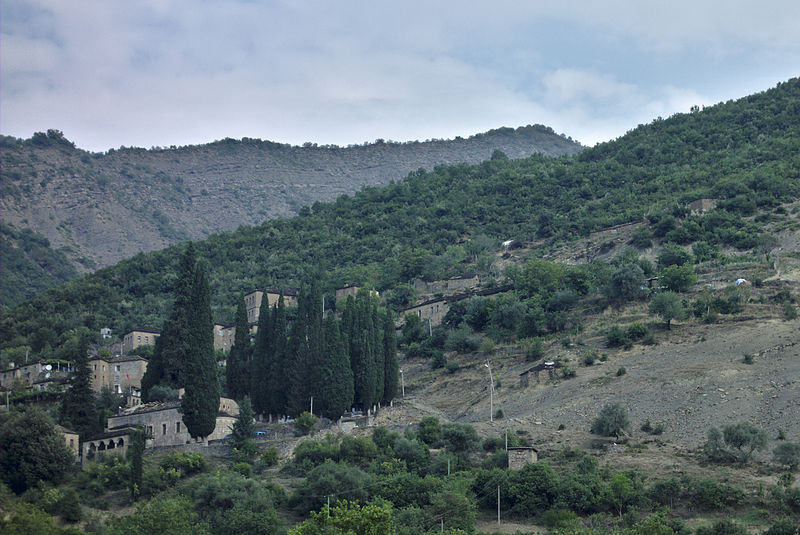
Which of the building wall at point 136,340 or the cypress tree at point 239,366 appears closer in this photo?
the cypress tree at point 239,366

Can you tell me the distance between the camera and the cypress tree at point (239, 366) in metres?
71.3

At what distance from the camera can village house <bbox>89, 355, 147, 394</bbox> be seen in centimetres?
7839

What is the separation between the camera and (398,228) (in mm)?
122562

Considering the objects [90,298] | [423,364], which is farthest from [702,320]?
[90,298]

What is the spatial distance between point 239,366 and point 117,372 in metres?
12.2

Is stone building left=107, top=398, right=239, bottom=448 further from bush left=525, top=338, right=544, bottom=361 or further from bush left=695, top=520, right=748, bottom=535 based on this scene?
bush left=695, top=520, right=748, bottom=535

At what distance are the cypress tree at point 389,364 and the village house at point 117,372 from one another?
1727cm

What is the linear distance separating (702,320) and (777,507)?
24.8 m

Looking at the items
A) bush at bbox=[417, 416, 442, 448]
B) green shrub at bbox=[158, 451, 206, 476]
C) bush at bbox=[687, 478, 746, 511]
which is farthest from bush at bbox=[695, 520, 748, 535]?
green shrub at bbox=[158, 451, 206, 476]

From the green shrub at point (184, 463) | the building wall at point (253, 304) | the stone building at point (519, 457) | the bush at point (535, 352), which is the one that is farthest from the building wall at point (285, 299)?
the stone building at point (519, 457)

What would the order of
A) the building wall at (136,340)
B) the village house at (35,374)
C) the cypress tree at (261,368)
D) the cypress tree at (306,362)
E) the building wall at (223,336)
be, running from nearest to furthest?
1. the cypress tree at (306,362)
2. the cypress tree at (261,368)
3. the village house at (35,374)
4. the building wall at (136,340)
5. the building wall at (223,336)

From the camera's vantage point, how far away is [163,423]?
64562mm

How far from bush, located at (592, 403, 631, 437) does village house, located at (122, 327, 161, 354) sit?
41235 mm

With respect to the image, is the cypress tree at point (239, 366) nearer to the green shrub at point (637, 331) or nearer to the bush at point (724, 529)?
the green shrub at point (637, 331)
